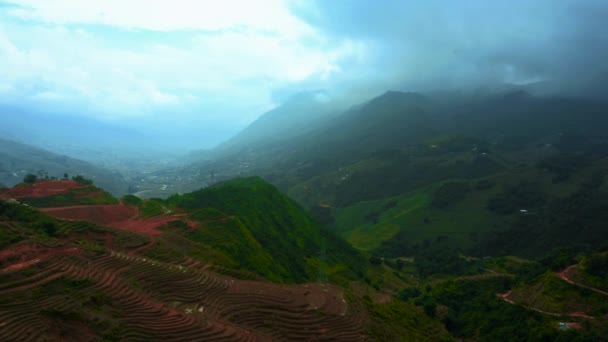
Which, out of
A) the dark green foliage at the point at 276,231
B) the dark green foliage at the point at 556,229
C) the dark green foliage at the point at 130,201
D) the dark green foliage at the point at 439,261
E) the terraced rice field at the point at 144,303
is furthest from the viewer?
the dark green foliage at the point at 556,229

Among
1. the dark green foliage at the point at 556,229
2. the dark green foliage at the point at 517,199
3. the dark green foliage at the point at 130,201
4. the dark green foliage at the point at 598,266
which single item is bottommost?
the dark green foliage at the point at 556,229

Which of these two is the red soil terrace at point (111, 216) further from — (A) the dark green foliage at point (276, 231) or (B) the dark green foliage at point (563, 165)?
(B) the dark green foliage at point (563, 165)

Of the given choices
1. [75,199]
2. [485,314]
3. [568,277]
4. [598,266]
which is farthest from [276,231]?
[598,266]

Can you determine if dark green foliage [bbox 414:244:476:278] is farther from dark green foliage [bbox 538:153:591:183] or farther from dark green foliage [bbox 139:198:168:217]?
dark green foliage [bbox 538:153:591:183]

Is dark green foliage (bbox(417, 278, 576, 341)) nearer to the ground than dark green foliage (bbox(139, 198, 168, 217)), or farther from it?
nearer to the ground

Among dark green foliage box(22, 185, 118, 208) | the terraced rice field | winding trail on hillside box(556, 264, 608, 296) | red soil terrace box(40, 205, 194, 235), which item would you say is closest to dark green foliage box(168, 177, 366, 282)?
red soil terrace box(40, 205, 194, 235)

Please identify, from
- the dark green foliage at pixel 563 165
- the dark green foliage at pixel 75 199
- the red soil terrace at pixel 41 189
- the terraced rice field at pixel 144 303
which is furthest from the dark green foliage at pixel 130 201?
the dark green foliage at pixel 563 165

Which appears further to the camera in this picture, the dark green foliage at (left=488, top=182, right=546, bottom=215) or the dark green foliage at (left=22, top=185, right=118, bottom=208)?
the dark green foliage at (left=488, top=182, right=546, bottom=215)
